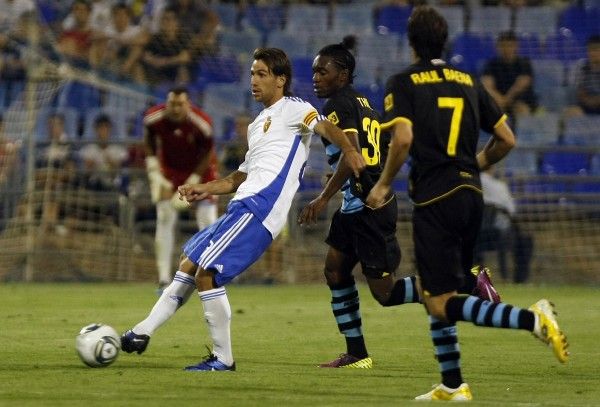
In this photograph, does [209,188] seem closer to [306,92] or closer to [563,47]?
[306,92]

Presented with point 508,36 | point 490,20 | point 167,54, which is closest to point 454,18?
point 490,20

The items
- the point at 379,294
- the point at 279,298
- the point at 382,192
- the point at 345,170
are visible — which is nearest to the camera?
the point at 382,192

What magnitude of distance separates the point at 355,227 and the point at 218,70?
1427 cm

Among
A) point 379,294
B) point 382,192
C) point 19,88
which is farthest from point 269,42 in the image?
point 382,192

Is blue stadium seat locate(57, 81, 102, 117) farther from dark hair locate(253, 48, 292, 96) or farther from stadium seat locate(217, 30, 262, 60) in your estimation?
dark hair locate(253, 48, 292, 96)

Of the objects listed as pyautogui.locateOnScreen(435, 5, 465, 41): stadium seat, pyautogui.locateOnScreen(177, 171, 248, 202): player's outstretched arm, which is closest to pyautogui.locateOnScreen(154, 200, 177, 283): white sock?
pyautogui.locateOnScreen(435, 5, 465, 41): stadium seat

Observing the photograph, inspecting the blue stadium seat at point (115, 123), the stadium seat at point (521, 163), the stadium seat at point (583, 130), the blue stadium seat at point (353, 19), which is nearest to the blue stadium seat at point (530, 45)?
the stadium seat at point (583, 130)

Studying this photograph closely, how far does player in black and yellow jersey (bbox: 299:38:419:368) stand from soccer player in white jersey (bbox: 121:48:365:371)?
456mm

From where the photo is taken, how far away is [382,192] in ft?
23.8

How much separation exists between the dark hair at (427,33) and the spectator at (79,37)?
16.0 m

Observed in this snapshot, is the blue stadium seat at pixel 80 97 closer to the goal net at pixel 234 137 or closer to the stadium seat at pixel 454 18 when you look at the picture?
the goal net at pixel 234 137

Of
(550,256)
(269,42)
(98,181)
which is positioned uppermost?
(269,42)

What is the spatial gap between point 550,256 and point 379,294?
419 inches

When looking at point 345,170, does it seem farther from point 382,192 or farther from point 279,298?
point 279,298
